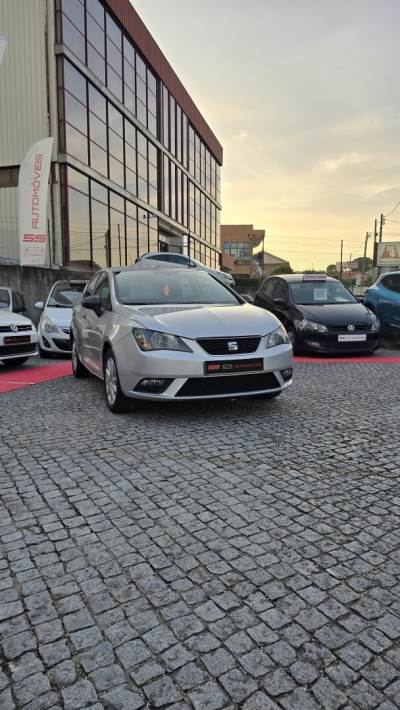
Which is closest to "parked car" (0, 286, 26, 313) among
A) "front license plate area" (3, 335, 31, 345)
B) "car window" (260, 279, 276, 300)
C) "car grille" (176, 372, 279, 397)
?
"front license plate area" (3, 335, 31, 345)

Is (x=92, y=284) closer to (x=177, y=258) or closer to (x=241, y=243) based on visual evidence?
(x=177, y=258)

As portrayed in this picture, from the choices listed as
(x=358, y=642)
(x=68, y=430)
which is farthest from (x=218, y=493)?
(x=68, y=430)

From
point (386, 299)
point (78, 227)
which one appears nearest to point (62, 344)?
point (386, 299)

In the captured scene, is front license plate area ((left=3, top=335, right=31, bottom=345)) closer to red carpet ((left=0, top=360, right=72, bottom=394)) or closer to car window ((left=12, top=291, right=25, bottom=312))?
red carpet ((left=0, top=360, right=72, bottom=394))

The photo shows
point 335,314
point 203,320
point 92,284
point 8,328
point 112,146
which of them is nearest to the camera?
point 203,320

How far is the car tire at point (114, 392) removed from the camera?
4.91 meters

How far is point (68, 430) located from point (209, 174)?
1684 inches

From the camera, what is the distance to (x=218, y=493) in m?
3.05

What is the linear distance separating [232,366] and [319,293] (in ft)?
20.0

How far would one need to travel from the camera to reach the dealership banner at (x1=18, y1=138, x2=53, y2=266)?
53.6 ft

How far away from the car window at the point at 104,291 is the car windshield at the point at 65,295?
12.6ft

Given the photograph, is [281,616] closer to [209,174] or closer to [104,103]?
[104,103]

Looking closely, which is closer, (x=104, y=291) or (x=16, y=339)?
(x=104, y=291)

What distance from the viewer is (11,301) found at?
9859 millimetres
